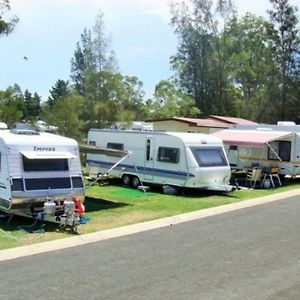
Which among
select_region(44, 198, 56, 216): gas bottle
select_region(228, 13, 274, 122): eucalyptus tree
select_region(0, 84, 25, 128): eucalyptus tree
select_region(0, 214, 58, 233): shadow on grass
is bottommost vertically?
select_region(0, 214, 58, 233): shadow on grass

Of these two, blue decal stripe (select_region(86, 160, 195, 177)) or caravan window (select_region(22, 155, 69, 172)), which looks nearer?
caravan window (select_region(22, 155, 69, 172))

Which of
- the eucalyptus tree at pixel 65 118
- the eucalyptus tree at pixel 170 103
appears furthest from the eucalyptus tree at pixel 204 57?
the eucalyptus tree at pixel 65 118

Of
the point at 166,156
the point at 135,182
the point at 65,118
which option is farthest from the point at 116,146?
the point at 65,118

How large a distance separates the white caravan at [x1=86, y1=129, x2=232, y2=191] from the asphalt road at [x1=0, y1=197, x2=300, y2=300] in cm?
647

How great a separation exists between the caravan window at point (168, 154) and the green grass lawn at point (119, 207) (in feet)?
4.05

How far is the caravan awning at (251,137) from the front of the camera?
22.8 metres

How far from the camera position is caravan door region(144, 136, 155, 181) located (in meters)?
20.0

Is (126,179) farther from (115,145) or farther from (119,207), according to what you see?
(119,207)

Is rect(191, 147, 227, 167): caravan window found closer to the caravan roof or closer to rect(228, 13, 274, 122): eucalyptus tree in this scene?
the caravan roof

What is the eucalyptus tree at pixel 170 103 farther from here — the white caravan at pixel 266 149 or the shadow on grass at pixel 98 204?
the shadow on grass at pixel 98 204

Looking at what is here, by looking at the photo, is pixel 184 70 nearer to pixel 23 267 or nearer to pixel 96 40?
pixel 96 40

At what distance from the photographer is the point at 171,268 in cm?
845

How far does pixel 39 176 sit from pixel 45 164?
1.19 ft

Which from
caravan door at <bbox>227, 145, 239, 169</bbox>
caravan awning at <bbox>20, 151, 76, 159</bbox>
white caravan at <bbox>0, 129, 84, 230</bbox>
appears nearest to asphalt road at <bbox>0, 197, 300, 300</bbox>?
white caravan at <bbox>0, 129, 84, 230</bbox>
